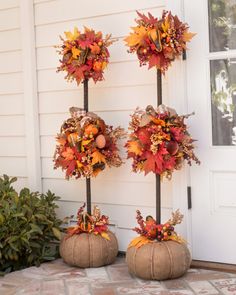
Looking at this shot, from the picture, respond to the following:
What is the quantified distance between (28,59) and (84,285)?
180 cm

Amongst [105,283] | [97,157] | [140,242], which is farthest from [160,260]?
[97,157]

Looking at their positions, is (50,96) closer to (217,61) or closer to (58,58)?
(58,58)

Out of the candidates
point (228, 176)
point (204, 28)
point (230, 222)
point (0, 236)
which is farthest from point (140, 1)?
point (0, 236)

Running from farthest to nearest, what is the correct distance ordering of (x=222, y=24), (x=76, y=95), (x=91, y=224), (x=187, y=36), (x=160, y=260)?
1. (x=76, y=95)
2. (x=91, y=224)
3. (x=222, y=24)
4. (x=187, y=36)
5. (x=160, y=260)

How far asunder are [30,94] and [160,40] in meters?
1.35

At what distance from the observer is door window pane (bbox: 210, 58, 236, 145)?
3215mm

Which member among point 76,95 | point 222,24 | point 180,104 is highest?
point 222,24

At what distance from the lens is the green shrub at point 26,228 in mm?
3361

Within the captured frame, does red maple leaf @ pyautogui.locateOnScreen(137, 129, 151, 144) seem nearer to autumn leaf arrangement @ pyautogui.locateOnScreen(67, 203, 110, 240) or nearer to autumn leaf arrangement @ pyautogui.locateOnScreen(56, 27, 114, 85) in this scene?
autumn leaf arrangement @ pyautogui.locateOnScreen(56, 27, 114, 85)

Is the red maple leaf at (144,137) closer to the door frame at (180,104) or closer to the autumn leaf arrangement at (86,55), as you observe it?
the door frame at (180,104)

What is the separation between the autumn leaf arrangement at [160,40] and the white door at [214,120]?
21 cm

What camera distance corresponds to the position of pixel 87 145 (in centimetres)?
332

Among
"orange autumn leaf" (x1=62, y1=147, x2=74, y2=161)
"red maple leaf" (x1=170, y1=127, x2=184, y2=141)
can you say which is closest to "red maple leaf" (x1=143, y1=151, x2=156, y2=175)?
"red maple leaf" (x1=170, y1=127, x2=184, y2=141)

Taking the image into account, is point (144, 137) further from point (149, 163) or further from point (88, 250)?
point (88, 250)
